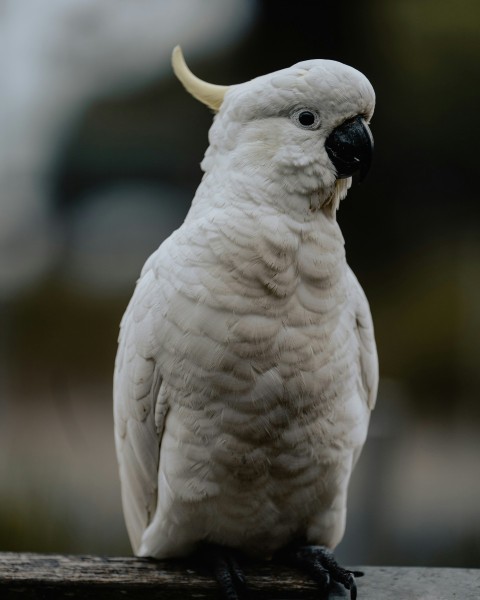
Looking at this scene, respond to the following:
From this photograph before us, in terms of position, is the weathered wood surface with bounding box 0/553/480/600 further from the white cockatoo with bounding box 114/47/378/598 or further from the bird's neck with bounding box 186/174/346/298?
the bird's neck with bounding box 186/174/346/298

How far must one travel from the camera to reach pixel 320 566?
1.41 m

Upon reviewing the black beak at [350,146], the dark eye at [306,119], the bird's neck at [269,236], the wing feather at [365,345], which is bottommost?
the wing feather at [365,345]

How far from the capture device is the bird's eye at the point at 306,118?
125 centimetres

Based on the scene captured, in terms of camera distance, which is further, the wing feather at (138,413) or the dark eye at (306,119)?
the wing feather at (138,413)

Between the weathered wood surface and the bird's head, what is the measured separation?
667mm

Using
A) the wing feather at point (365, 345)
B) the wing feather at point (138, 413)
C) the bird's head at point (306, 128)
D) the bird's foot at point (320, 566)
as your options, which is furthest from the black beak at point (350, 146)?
the bird's foot at point (320, 566)

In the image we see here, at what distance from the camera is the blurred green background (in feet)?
8.78

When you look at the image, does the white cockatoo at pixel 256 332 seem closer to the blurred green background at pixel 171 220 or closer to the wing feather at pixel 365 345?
the wing feather at pixel 365 345

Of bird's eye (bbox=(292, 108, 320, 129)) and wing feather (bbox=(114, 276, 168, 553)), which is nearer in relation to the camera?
bird's eye (bbox=(292, 108, 320, 129))

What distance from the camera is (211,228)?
1.29m

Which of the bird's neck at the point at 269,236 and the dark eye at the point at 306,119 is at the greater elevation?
the dark eye at the point at 306,119

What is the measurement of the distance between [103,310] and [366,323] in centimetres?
140

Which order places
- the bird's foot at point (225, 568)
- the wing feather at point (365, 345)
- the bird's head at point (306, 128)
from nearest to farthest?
the bird's head at point (306, 128) → the bird's foot at point (225, 568) → the wing feather at point (365, 345)

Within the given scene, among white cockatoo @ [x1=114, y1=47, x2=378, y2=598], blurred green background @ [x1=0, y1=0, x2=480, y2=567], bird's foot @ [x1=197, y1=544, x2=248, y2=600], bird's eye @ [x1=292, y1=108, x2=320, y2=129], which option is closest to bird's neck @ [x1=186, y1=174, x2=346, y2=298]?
white cockatoo @ [x1=114, y1=47, x2=378, y2=598]
